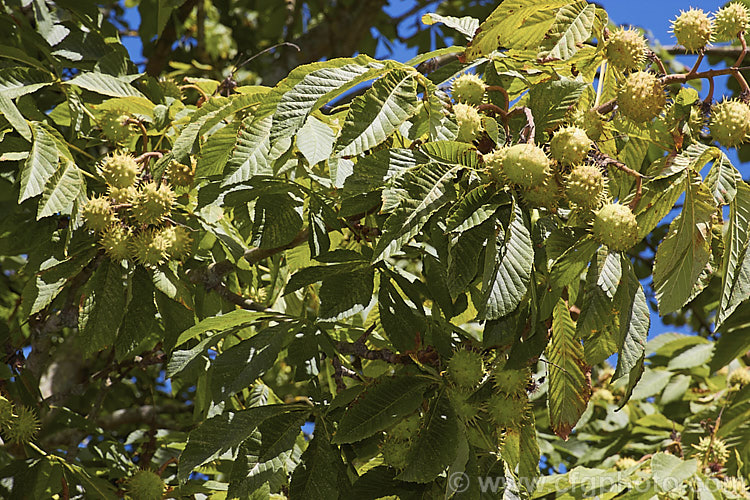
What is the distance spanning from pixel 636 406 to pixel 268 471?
2.37m

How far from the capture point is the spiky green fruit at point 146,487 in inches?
86.2

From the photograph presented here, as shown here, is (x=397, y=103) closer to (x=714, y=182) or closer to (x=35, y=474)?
(x=714, y=182)

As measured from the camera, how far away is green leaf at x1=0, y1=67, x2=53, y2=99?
1.89 meters

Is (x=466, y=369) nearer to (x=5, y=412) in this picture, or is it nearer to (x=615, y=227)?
(x=615, y=227)

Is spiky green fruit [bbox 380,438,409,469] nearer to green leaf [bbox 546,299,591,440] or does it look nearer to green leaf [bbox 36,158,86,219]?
green leaf [bbox 546,299,591,440]

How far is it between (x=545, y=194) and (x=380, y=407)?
0.55 metres

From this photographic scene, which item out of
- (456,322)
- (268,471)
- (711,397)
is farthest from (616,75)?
(711,397)

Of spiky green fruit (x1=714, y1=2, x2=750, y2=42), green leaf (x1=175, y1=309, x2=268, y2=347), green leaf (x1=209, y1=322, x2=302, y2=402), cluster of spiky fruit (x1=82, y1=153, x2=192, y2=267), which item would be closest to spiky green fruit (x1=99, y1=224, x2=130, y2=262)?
cluster of spiky fruit (x1=82, y1=153, x2=192, y2=267)

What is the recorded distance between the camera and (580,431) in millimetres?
3447

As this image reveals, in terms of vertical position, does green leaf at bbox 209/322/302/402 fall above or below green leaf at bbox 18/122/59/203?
below

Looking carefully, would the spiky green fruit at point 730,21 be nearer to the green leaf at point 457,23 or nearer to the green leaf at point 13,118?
the green leaf at point 457,23

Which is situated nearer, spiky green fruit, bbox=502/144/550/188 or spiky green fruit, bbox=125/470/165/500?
spiky green fruit, bbox=502/144/550/188

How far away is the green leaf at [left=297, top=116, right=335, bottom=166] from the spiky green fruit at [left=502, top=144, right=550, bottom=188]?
1.28 ft

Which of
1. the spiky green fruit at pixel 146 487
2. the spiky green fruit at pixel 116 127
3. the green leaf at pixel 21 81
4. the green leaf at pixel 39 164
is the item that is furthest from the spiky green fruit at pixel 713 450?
the green leaf at pixel 21 81
